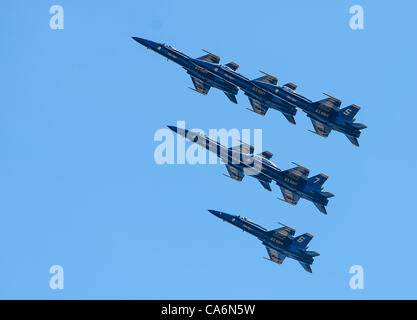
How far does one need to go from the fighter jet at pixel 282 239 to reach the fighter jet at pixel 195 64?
13.8m

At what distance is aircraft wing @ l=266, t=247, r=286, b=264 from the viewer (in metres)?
114

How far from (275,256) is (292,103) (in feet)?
59.5

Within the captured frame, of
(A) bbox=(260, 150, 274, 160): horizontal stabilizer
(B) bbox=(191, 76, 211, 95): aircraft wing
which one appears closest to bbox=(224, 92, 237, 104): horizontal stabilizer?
(B) bbox=(191, 76, 211, 95): aircraft wing

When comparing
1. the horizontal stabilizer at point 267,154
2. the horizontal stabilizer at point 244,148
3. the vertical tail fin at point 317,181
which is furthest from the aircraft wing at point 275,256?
the horizontal stabilizer at point 244,148

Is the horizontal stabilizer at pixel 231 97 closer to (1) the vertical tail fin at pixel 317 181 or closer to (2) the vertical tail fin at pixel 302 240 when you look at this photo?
(1) the vertical tail fin at pixel 317 181

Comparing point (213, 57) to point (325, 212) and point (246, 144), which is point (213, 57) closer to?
point (246, 144)

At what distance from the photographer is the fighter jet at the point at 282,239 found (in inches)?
4387

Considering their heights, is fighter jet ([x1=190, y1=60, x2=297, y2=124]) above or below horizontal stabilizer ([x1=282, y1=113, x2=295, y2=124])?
A: above

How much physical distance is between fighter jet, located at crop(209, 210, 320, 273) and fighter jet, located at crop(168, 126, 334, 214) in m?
4.84

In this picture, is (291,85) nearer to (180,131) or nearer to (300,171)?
(300,171)

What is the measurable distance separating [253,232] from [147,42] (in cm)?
2418

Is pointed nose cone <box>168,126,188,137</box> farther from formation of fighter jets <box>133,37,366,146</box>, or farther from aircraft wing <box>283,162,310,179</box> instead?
aircraft wing <box>283,162,310,179</box>

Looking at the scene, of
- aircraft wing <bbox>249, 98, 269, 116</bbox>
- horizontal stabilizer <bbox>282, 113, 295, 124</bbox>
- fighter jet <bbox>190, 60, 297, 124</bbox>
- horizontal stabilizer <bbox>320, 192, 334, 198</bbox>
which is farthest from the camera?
aircraft wing <bbox>249, 98, 269, 116</bbox>
